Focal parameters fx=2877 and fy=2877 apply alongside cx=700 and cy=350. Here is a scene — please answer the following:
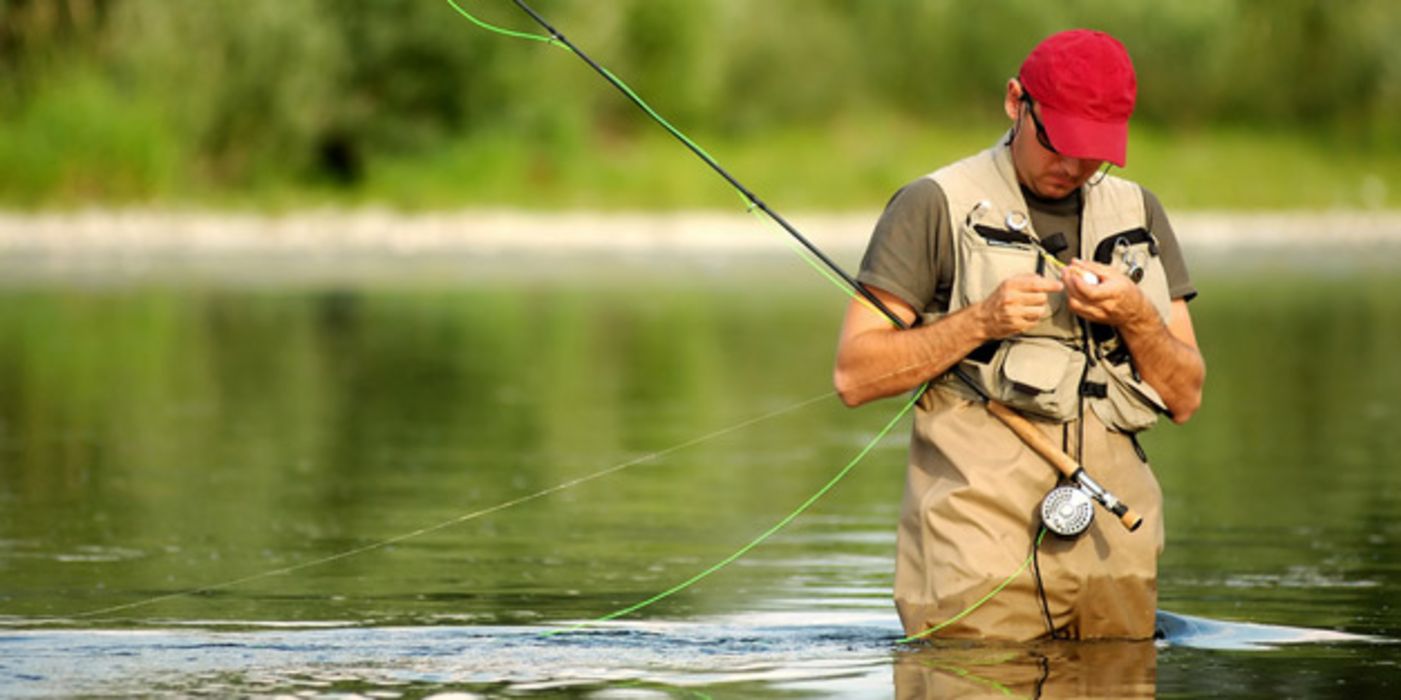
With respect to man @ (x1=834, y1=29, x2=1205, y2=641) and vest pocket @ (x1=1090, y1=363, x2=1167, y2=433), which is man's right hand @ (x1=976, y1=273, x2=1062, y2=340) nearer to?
man @ (x1=834, y1=29, x2=1205, y2=641)

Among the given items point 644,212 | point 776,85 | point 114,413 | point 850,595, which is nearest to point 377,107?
point 644,212

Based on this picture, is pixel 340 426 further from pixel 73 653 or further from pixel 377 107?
pixel 377 107

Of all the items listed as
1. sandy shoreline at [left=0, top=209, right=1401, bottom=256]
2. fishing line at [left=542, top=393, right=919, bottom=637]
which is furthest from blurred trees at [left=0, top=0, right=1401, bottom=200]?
fishing line at [left=542, top=393, right=919, bottom=637]

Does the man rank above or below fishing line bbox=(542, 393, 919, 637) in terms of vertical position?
above

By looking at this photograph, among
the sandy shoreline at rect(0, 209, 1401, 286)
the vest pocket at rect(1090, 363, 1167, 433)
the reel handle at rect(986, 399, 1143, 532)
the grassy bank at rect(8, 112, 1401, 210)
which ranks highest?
the grassy bank at rect(8, 112, 1401, 210)

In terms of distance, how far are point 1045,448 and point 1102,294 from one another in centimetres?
41

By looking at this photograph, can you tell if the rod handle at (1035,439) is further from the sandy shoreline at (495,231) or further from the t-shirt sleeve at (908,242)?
the sandy shoreline at (495,231)

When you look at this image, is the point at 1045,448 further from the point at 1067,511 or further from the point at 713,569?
the point at 713,569

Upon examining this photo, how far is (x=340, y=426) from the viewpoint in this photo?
13.1m

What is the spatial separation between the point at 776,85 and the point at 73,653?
31.0m

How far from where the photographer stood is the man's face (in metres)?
5.68

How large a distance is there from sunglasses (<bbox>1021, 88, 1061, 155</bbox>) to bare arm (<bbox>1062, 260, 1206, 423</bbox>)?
25 centimetres

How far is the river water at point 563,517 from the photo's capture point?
639 centimetres

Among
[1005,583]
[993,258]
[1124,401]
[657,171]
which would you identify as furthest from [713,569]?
[657,171]
